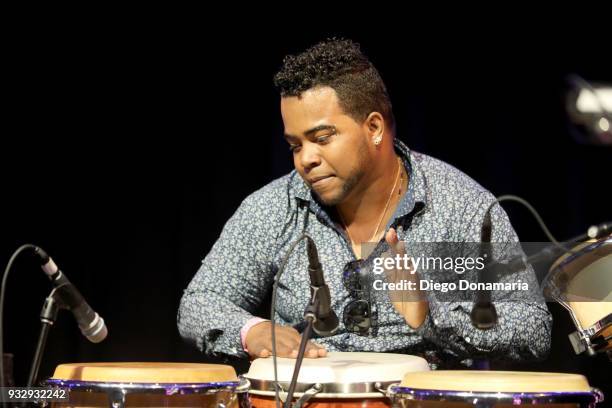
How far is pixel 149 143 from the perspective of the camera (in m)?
4.14

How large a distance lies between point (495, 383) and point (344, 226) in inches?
47.6

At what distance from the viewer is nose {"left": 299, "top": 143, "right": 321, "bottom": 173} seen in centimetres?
294

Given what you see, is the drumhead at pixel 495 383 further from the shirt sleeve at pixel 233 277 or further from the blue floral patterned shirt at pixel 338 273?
the shirt sleeve at pixel 233 277

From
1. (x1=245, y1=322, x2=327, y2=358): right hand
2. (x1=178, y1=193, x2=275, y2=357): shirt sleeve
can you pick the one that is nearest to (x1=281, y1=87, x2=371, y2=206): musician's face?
(x1=178, y1=193, x2=275, y2=357): shirt sleeve

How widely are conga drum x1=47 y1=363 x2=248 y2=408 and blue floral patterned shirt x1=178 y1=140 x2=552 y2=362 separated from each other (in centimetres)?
58

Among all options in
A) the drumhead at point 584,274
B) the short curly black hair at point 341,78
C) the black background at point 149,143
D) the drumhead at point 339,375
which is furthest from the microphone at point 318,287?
the black background at point 149,143

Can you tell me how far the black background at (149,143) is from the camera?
395 centimetres

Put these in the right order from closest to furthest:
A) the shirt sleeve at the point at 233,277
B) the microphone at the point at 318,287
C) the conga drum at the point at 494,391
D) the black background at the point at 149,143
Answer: the conga drum at the point at 494,391
the microphone at the point at 318,287
the shirt sleeve at the point at 233,277
the black background at the point at 149,143

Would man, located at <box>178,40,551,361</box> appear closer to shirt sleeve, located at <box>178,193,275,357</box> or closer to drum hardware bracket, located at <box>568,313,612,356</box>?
shirt sleeve, located at <box>178,193,275,357</box>

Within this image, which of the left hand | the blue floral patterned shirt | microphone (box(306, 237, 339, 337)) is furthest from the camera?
the blue floral patterned shirt

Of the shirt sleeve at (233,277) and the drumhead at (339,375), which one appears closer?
the drumhead at (339,375)

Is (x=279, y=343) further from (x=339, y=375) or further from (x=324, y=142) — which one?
(x=324, y=142)

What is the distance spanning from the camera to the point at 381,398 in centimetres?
232

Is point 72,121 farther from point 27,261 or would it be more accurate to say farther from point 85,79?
point 27,261
